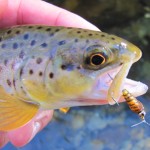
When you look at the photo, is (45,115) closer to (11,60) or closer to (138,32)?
(11,60)

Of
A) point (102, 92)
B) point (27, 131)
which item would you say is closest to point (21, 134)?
point (27, 131)

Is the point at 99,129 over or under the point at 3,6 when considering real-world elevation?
under

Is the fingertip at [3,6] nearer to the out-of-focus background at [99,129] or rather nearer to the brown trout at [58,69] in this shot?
the brown trout at [58,69]

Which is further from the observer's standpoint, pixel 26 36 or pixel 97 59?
pixel 26 36

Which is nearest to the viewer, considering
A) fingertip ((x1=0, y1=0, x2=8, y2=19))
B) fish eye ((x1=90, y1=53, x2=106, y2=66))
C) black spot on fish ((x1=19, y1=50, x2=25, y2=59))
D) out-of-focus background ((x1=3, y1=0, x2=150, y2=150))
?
fish eye ((x1=90, y1=53, x2=106, y2=66))

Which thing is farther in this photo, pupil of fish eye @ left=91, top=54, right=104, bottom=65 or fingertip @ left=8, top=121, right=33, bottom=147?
fingertip @ left=8, top=121, right=33, bottom=147

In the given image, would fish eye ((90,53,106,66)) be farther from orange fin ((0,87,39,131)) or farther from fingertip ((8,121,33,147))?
fingertip ((8,121,33,147))

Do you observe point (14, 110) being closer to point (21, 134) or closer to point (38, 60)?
point (38, 60)

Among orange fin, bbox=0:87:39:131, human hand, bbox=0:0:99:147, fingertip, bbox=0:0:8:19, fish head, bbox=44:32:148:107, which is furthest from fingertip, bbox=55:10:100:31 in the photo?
orange fin, bbox=0:87:39:131
